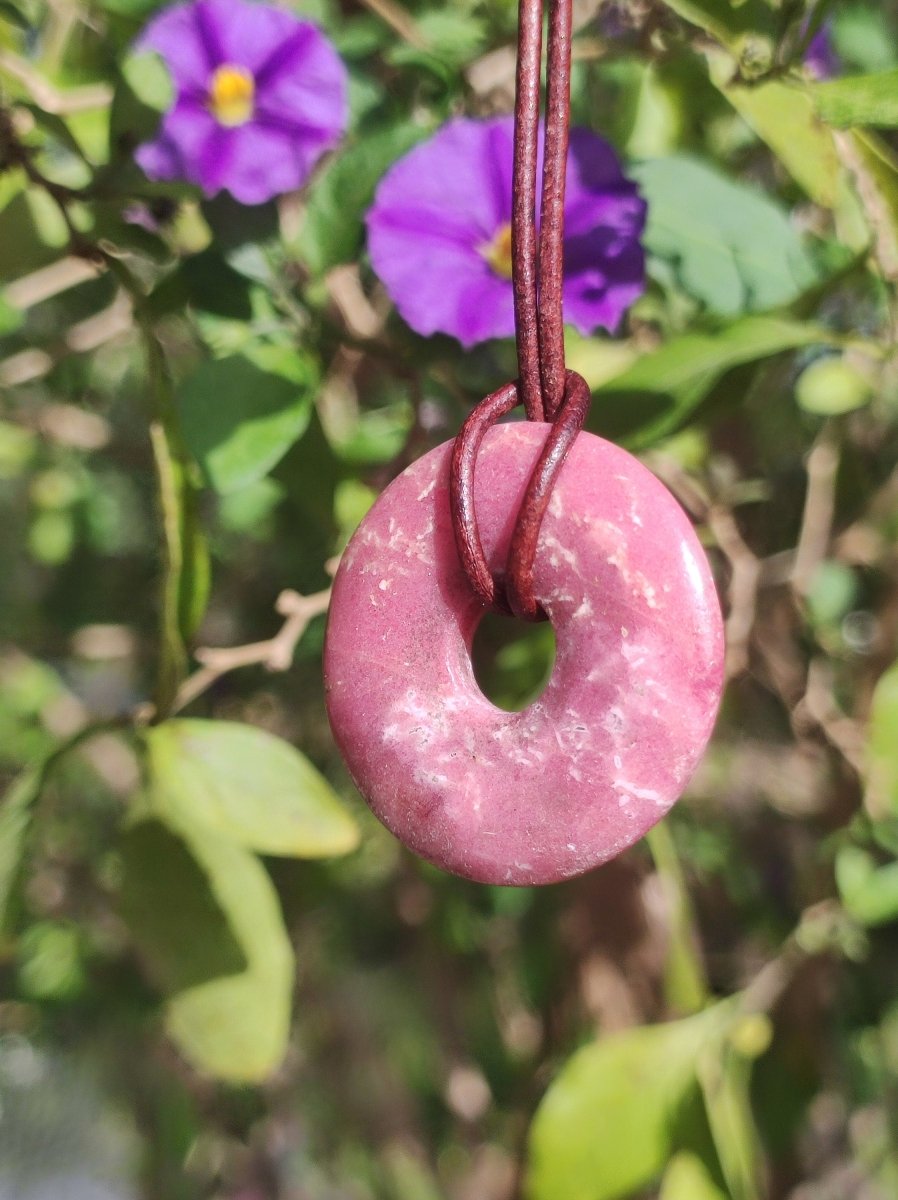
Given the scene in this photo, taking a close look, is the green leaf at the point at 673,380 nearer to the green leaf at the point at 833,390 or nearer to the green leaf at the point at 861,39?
the green leaf at the point at 833,390

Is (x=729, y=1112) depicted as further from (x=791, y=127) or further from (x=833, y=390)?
(x=791, y=127)

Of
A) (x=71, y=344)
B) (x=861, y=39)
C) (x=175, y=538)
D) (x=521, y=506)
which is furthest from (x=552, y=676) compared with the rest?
(x=861, y=39)

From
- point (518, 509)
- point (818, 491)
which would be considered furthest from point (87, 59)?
point (818, 491)

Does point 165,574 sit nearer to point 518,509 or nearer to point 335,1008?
A: point 518,509

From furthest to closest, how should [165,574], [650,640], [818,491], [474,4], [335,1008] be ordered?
[335,1008] < [818,491] < [474,4] < [165,574] < [650,640]

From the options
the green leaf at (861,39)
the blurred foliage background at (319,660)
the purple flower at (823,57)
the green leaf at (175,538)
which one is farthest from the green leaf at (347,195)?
the green leaf at (861,39)

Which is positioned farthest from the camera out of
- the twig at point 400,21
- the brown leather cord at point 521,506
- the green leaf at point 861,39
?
the green leaf at point 861,39

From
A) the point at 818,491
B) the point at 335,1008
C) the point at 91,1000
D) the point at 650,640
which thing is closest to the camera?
the point at 650,640
